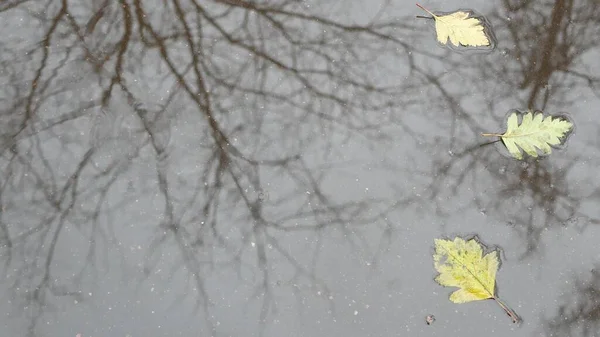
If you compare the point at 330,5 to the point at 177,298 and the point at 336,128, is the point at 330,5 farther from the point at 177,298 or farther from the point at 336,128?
the point at 177,298

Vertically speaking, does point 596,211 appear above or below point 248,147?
below

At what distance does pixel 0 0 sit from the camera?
83.7 inches

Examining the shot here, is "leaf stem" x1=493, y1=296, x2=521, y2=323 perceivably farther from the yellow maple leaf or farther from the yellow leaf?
the yellow maple leaf

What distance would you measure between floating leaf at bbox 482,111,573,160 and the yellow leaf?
36 centimetres

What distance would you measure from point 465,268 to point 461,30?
33.2 inches

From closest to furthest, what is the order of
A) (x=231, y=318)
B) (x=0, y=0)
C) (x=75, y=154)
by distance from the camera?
(x=231, y=318) < (x=75, y=154) < (x=0, y=0)

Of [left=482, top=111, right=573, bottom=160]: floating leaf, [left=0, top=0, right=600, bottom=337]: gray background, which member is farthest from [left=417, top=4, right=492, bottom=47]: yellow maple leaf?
[left=482, top=111, right=573, bottom=160]: floating leaf

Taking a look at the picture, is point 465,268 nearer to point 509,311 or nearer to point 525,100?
point 509,311

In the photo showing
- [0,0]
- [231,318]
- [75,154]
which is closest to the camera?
[231,318]

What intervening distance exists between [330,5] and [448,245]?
947 millimetres

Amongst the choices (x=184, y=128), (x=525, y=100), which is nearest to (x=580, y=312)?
(x=525, y=100)

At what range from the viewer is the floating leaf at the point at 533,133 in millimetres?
2025

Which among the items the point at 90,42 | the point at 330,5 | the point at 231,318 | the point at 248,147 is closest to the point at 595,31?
the point at 330,5

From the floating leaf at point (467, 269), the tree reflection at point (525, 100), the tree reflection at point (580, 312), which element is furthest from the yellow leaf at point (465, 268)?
the tree reflection at point (580, 312)
